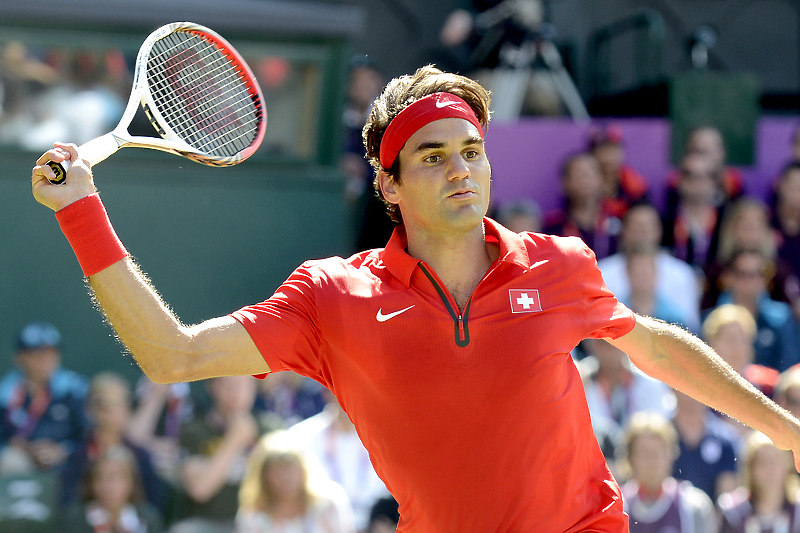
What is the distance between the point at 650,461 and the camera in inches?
209

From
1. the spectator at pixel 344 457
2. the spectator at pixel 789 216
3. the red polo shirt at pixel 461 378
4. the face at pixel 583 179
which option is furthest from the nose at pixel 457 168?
the spectator at pixel 789 216

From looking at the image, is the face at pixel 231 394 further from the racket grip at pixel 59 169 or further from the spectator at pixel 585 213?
the racket grip at pixel 59 169

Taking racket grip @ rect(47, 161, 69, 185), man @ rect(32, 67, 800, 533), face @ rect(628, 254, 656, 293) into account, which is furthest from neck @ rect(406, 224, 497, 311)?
face @ rect(628, 254, 656, 293)

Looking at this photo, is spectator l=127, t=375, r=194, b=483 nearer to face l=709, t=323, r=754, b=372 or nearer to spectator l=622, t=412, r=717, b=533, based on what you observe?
spectator l=622, t=412, r=717, b=533

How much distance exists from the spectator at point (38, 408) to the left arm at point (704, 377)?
12.3 ft

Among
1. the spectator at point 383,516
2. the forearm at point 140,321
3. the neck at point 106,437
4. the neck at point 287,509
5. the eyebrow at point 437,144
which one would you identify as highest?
the eyebrow at point 437,144

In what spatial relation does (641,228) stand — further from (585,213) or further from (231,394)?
(231,394)

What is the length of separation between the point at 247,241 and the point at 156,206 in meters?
0.67

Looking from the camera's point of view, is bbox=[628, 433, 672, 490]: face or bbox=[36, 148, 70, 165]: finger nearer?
bbox=[36, 148, 70, 165]: finger

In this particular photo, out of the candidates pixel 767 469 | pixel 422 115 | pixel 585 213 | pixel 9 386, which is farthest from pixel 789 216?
pixel 9 386

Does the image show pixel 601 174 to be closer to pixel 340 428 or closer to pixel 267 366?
pixel 340 428

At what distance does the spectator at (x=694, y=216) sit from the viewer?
690 cm

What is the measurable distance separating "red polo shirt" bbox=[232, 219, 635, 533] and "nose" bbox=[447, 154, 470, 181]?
0.23 m

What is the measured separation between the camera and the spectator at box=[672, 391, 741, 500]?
552 cm
